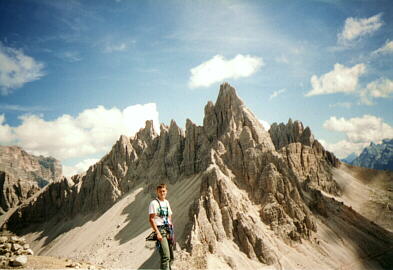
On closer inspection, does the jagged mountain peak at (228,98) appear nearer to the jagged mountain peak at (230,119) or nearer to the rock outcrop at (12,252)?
the jagged mountain peak at (230,119)

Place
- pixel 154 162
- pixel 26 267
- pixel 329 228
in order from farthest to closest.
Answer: pixel 154 162 → pixel 329 228 → pixel 26 267

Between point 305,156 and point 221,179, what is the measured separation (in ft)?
168

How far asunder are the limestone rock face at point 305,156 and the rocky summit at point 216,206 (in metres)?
0.55

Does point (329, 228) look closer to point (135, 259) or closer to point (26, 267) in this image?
point (135, 259)

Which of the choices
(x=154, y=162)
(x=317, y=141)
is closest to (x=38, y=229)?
(x=154, y=162)

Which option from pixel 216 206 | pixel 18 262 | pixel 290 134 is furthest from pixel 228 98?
pixel 18 262

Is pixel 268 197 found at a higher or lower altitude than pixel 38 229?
higher

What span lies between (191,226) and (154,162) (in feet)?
130

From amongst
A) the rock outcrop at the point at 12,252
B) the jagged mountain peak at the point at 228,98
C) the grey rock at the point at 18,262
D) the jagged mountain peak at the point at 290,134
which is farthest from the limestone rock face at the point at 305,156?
the grey rock at the point at 18,262

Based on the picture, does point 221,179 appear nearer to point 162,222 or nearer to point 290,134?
point 162,222

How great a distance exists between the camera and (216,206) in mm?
39594

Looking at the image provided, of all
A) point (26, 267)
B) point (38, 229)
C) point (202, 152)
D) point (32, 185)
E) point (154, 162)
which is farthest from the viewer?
point (32, 185)

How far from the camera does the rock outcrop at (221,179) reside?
125ft

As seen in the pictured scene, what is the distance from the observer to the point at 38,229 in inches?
3455
